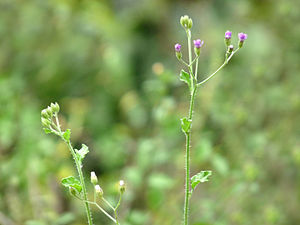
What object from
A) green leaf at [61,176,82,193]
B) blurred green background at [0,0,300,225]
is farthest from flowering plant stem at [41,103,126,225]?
blurred green background at [0,0,300,225]

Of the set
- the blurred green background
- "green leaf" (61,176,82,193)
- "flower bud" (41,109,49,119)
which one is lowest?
"green leaf" (61,176,82,193)

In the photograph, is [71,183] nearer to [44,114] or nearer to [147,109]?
[44,114]

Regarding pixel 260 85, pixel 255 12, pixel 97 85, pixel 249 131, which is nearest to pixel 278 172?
pixel 249 131

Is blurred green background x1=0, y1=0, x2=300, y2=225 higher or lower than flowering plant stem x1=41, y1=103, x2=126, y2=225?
higher

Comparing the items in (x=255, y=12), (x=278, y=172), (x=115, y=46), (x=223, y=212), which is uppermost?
(x=255, y=12)

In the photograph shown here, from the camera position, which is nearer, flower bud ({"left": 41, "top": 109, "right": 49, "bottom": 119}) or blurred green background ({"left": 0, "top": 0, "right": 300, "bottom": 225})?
flower bud ({"left": 41, "top": 109, "right": 49, "bottom": 119})

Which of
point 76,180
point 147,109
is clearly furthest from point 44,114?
point 147,109

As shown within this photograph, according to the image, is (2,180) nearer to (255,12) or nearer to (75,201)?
(75,201)

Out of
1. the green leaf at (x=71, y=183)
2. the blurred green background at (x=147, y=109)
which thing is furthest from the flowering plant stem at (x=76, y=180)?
the blurred green background at (x=147, y=109)

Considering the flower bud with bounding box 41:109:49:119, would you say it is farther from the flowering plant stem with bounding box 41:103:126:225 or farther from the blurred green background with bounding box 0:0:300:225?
the blurred green background with bounding box 0:0:300:225
